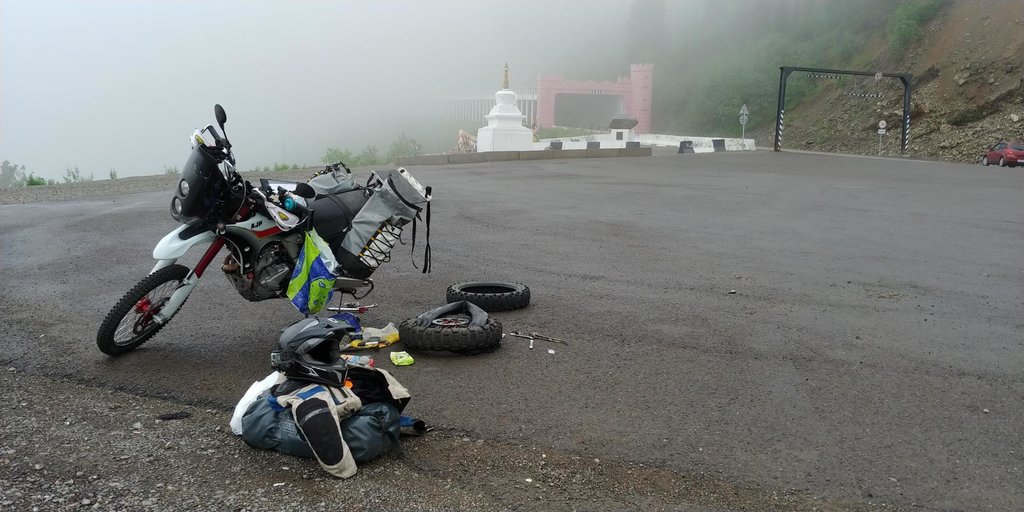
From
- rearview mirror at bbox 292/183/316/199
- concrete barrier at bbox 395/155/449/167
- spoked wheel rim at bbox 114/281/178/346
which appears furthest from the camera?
concrete barrier at bbox 395/155/449/167

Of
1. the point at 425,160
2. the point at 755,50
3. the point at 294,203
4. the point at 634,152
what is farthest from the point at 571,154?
the point at 755,50

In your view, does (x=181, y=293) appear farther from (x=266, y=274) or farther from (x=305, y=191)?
(x=305, y=191)

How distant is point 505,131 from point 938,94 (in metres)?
25.1

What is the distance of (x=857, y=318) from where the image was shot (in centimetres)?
708

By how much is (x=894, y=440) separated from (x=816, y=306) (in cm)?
319

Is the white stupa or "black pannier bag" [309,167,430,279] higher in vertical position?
the white stupa

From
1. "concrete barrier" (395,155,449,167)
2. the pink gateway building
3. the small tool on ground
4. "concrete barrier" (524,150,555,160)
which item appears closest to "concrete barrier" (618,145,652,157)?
"concrete barrier" (524,150,555,160)

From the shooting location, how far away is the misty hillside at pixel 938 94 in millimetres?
39438

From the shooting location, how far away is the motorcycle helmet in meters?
4.11

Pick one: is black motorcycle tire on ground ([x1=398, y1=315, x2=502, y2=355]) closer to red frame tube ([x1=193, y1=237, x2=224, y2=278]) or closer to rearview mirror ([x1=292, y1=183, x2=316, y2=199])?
rearview mirror ([x1=292, y1=183, x2=316, y2=199])

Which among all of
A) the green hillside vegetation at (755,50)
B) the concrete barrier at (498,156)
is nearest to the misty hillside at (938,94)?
the green hillside vegetation at (755,50)

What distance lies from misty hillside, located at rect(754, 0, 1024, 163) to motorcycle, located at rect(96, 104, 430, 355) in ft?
120

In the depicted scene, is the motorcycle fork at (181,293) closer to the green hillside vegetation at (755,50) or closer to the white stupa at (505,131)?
the white stupa at (505,131)

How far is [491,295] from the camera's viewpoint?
22.9 ft
